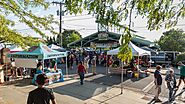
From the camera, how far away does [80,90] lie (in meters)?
11.8

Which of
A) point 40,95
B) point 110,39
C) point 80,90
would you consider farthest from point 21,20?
point 110,39

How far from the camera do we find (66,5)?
298 cm

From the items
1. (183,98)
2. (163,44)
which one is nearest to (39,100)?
(183,98)

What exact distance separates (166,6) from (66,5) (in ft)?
4.72

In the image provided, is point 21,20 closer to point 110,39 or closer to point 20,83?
point 20,83

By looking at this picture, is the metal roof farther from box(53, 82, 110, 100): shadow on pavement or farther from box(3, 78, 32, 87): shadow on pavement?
box(3, 78, 32, 87): shadow on pavement

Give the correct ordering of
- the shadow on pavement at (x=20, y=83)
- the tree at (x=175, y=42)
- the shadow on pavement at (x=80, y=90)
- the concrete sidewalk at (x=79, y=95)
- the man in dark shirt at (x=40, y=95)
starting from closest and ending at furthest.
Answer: the man in dark shirt at (x=40, y=95), the concrete sidewalk at (x=79, y=95), the shadow on pavement at (x=80, y=90), the shadow on pavement at (x=20, y=83), the tree at (x=175, y=42)

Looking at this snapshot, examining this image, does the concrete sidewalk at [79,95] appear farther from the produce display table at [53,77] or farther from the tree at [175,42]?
the tree at [175,42]

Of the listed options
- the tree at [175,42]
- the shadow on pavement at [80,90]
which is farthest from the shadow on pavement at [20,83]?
the tree at [175,42]

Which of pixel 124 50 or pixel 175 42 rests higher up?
pixel 175 42

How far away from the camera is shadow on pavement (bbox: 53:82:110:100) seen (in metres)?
10.7

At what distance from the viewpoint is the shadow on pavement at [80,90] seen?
10.7m

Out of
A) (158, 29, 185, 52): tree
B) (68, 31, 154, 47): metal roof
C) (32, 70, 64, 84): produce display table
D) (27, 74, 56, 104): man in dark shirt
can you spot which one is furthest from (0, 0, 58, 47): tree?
(158, 29, 185, 52): tree

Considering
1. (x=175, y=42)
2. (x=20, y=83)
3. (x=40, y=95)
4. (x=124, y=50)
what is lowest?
(x=20, y=83)
